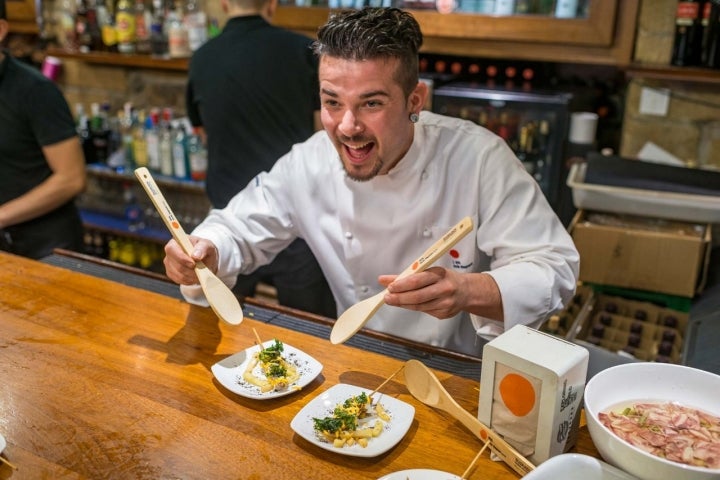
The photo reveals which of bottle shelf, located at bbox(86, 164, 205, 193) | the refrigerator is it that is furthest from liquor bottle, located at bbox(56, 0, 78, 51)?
the refrigerator

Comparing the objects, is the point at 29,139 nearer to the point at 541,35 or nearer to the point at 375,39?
the point at 375,39

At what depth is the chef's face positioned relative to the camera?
1424 mm

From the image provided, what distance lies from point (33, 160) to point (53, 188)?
0.50 feet

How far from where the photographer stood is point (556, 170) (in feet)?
9.30

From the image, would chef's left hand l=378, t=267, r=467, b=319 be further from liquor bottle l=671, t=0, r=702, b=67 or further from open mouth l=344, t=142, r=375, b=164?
liquor bottle l=671, t=0, r=702, b=67

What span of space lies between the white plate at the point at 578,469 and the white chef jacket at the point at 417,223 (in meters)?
0.49

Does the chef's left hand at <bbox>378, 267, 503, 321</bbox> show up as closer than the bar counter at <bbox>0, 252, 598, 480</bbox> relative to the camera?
No

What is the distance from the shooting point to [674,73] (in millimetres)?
2562

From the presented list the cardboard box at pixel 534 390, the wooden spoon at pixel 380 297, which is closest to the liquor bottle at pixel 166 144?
the wooden spoon at pixel 380 297

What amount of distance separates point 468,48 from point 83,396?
230 cm

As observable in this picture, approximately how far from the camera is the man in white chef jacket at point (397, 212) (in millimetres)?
Answer: 1390

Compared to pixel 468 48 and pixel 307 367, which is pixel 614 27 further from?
pixel 307 367

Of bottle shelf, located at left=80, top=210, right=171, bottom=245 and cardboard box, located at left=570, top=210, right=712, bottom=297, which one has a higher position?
cardboard box, located at left=570, top=210, right=712, bottom=297

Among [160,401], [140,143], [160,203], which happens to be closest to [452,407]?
[160,401]
